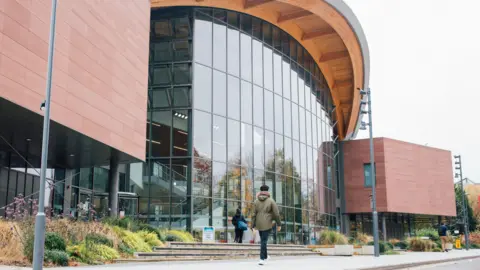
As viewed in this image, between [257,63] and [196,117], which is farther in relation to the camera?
[257,63]

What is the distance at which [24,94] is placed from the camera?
14.2m

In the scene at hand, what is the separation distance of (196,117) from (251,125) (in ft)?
13.7

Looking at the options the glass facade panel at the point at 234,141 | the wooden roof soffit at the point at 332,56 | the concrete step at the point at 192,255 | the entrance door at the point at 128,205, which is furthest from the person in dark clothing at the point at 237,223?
the wooden roof soffit at the point at 332,56

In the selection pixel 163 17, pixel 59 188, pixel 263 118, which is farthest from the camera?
pixel 263 118

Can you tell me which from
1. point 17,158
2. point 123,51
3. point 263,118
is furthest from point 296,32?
point 17,158

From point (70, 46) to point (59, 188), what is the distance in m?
8.79

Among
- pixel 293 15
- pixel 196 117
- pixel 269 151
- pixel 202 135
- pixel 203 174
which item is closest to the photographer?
pixel 203 174

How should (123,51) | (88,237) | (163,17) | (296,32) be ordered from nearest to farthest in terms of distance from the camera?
(88,237) < (123,51) < (163,17) < (296,32)

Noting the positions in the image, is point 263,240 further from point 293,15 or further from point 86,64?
point 293,15

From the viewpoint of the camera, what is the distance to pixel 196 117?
26.2m

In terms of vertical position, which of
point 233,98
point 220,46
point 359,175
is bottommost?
→ point 359,175

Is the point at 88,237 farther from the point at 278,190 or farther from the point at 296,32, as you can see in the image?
the point at 296,32

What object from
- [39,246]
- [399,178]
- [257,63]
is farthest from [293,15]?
[39,246]

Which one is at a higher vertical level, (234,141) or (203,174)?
(234,141)
